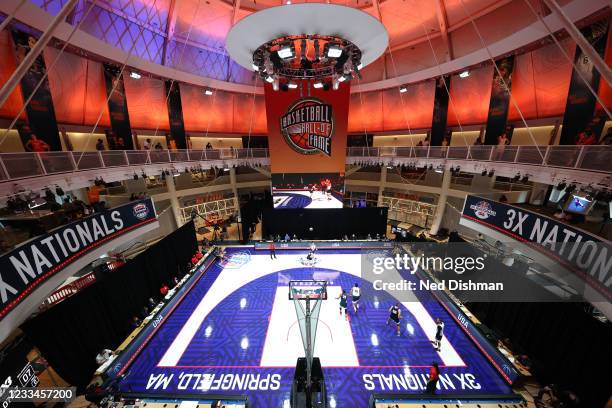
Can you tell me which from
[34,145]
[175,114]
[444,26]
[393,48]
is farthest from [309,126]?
[34,145]

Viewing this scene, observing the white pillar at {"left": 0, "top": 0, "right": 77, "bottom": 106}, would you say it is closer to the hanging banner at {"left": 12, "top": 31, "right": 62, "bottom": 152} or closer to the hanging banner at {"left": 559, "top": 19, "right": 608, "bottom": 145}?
the hanging banner at {"left": 12, "top": 31, "right": 62, "bottom": 152}

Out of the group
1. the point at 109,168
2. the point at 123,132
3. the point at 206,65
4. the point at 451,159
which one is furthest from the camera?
the point at 206,65

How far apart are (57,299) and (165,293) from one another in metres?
4.64

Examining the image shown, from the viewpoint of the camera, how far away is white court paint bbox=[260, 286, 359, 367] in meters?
9.23

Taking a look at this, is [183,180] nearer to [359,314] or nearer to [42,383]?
[42,383]

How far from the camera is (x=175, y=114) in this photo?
1952 centimetres

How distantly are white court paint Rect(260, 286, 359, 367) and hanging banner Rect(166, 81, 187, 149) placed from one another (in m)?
15.6

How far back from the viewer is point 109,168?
11.5m

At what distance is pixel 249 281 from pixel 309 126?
1157 cm

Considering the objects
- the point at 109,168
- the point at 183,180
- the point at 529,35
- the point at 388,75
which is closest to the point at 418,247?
the point at 529,35

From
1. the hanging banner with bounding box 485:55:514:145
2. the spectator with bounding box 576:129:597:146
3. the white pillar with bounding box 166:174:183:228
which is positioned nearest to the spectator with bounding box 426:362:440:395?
the spectator with bounding box 576:129:597:146

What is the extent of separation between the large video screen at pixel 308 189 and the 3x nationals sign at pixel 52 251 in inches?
391

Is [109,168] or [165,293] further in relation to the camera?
[165,293]

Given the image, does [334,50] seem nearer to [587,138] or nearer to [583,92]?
[587,138]
